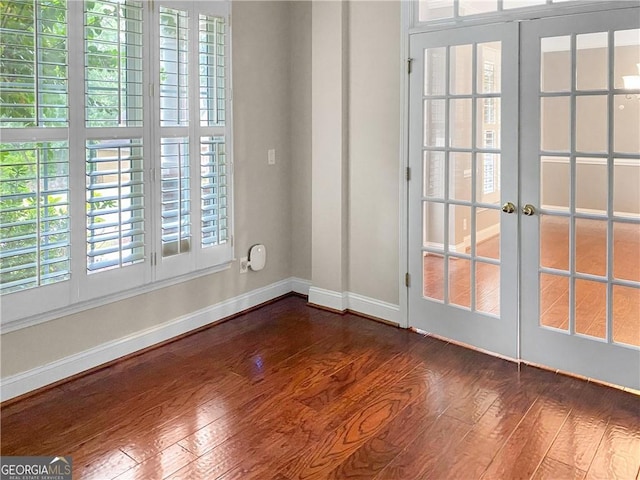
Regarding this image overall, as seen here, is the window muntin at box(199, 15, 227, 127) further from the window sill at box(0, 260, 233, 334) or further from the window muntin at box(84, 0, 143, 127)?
the window sill at box(0, 260, 233, 334)

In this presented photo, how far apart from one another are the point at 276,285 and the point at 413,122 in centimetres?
174

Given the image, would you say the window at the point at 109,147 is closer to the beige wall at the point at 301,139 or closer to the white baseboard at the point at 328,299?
Answer: the beige wall at the point at 301,139

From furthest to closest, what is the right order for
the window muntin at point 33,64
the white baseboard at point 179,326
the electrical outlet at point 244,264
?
1. the electrical outlet at point 244,264
2. the white baseboard at point 179,326
3. the window muntin at point 33,64

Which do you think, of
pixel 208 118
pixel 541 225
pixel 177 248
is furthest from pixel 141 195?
pixel 541 225

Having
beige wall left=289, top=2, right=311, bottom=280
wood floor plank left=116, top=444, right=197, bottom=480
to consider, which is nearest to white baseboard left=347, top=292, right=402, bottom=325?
beige wall left=289, top=2, right=311, bottom=280

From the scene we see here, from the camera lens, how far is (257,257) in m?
4.34

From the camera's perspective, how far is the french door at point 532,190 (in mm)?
2945

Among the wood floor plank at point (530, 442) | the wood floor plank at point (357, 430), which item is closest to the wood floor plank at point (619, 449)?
the wood floor plank at point (530, 442)

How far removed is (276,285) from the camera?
462cm

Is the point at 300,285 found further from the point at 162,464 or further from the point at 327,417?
the point at 162,464

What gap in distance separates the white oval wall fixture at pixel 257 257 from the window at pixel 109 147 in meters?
0.32

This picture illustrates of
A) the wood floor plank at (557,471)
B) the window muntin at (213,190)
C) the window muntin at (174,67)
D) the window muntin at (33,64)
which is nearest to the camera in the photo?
the wood floor plank at (557,471)

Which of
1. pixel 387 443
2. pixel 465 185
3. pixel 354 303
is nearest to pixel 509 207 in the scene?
pixel 465 185

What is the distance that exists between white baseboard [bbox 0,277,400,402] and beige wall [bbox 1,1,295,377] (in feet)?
0.16
